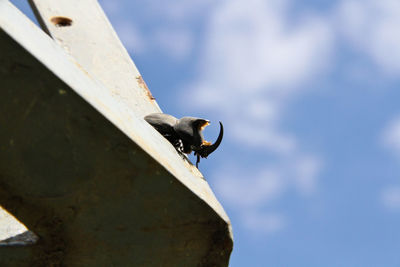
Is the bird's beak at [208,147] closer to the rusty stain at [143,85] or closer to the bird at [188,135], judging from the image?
the bird at [188,135]

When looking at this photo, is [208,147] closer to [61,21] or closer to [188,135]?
[188,135]

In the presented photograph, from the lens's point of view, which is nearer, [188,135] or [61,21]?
[188,135]

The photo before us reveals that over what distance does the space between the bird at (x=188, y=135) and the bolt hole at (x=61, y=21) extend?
124cm

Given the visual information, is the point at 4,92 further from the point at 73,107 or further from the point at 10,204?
the point at 10,204

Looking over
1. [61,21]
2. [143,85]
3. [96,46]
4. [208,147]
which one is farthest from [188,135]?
[61,21]

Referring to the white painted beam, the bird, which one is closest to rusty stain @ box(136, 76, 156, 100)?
the white painted beam

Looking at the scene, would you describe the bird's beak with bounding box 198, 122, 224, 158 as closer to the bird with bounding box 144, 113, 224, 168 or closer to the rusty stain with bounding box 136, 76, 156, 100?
the bird with bounding box 144, 113, 224, 168

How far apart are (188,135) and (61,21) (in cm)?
150

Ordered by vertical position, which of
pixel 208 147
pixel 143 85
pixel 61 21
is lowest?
pixel 208 147

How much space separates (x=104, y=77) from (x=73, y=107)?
5.65 ft

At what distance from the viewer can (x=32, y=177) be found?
2.24 m

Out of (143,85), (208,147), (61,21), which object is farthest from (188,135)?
(61,21)

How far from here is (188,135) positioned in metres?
3.20

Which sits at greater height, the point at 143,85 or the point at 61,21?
the point at 61,21
